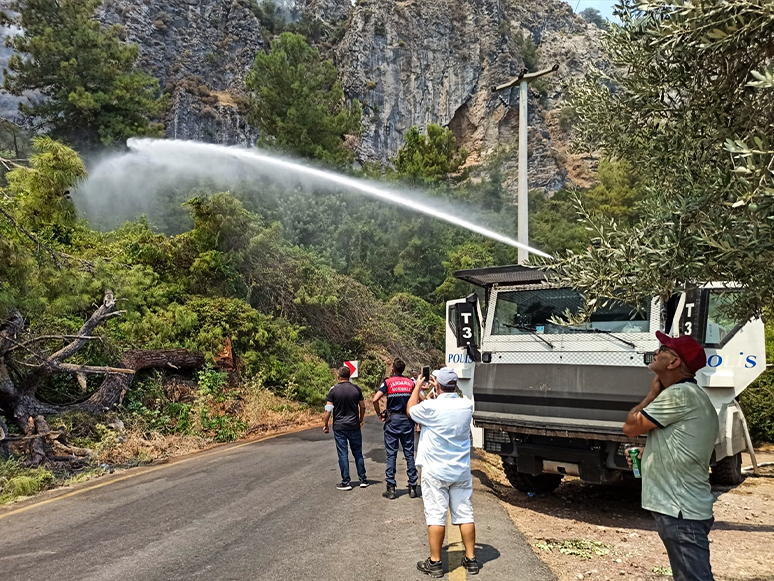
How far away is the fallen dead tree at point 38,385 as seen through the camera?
29.3 feet

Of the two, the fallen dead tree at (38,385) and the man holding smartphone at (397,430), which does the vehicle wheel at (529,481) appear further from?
the fallen dead tree at (38,385)

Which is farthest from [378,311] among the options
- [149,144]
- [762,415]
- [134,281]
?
[149,144]

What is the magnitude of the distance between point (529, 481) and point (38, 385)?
849cm

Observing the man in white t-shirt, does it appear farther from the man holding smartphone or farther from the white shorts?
the man holding smartphone

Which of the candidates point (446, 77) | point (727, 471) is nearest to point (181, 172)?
point (727, 471)

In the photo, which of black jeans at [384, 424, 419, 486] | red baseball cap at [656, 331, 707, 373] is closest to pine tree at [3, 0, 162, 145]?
black jeans at [384, 424, 419, 486]

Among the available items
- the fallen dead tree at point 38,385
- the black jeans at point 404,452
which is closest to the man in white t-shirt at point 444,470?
the black jeans at point 404,452

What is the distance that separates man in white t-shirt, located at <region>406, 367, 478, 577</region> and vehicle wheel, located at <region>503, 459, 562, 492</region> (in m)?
2.81

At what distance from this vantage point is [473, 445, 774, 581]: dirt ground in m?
4.86

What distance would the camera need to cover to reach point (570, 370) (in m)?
6.56

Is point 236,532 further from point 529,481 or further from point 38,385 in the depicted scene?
point 38,385

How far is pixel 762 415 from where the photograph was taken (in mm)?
11211

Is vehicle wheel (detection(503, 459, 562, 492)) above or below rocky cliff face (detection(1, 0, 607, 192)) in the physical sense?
below

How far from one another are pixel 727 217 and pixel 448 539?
12.6 feet
